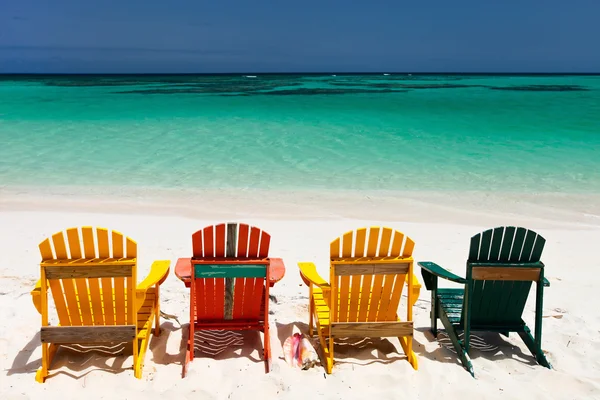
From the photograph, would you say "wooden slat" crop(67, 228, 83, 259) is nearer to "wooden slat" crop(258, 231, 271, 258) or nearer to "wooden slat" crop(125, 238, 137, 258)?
"wooden slat" crop(125, 238, 137, 258)

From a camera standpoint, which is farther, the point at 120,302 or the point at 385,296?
the point at 385,296

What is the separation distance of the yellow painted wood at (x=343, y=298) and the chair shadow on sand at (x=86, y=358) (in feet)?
4.24

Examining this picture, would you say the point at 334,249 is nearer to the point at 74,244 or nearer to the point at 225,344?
the point at 225,344

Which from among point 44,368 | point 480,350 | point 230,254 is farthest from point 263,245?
point 480,350

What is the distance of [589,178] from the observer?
12133mm

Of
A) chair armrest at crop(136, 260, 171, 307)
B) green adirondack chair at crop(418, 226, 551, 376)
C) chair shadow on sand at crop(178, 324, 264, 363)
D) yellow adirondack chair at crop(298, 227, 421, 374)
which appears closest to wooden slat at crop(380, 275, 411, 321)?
yellow adirondack chair at crop(298, 227, 421, 374)

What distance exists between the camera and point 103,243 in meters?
3.69

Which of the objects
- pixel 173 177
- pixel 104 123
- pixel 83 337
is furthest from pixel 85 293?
pixel 104 123

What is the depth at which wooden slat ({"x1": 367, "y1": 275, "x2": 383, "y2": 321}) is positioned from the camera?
13.2ft

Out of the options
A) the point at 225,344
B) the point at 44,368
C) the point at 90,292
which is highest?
the point at 90,292

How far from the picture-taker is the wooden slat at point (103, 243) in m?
3.64

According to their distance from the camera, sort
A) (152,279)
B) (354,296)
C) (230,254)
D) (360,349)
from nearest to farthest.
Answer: (230,254) < (152,279) < (354,296) < (360,349)

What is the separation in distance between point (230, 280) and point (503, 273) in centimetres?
203

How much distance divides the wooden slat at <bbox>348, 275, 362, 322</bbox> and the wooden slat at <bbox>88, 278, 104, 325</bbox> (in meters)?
1.87
